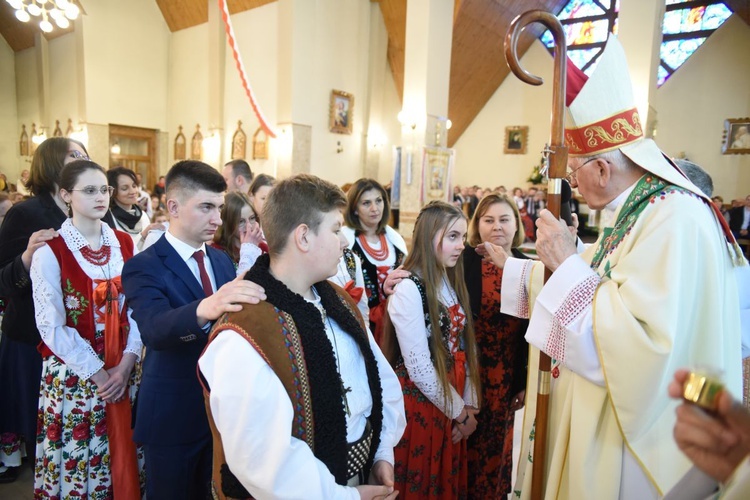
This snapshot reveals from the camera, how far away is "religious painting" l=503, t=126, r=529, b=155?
48.5 feet

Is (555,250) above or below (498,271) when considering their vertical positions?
above

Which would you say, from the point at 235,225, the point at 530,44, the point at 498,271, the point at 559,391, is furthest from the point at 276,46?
the point at 559,391

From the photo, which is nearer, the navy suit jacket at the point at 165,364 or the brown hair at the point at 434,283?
the navy suit jacket at the point at 165,364

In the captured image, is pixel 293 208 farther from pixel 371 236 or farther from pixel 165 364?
pixel 371 236

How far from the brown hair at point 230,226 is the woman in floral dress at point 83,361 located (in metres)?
0.75

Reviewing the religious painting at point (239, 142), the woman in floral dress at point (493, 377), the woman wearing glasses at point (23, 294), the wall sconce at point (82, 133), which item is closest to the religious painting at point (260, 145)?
the religious painting at point (239, 142)

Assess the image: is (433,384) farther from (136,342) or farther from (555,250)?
(136,342)

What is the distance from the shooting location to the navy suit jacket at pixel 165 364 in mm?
1676

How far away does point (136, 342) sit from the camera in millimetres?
2205

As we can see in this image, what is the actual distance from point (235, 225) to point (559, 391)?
2.02 m

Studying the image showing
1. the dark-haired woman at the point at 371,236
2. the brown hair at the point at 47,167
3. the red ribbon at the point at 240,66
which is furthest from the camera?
the red ribbon at the point at 240,66

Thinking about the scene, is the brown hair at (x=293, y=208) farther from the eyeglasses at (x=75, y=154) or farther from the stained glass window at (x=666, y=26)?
the stained glass window at (x=666, y=26)

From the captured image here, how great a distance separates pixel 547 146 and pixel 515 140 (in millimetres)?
14129

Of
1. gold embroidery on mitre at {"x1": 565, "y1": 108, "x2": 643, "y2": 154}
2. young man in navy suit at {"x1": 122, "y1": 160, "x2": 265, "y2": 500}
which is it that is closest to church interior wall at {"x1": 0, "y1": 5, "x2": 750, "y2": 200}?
young man in navy suit at {"x1": 122, "y1": 160, "x2": 265, "y2": 500}
